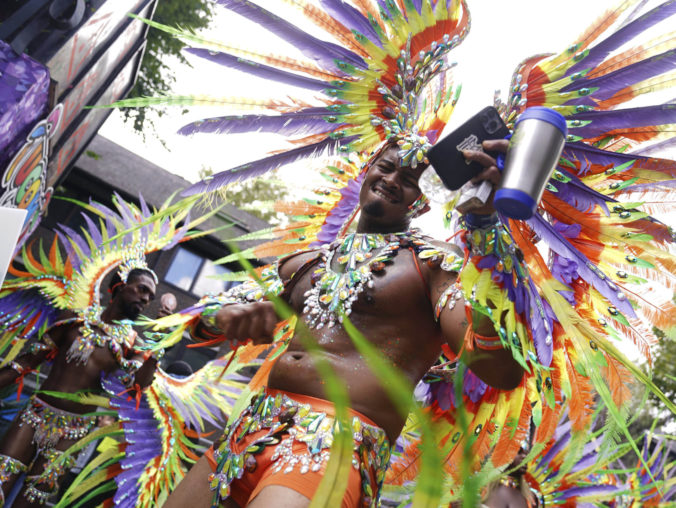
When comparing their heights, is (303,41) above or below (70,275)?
above

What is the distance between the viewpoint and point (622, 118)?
1717mm

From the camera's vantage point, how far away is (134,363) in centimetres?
518

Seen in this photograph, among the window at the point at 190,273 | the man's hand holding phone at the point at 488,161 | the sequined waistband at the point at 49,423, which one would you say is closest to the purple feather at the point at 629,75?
the man's hand holding phone at the point at 488,161

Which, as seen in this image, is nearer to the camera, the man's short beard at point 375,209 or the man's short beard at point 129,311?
the man's short beard at point 375,209

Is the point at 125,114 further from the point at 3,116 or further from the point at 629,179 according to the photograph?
the point at 629,179

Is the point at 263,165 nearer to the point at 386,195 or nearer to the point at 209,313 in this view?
the point at 386,195

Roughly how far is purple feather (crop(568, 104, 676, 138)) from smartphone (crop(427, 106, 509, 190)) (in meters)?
0.45

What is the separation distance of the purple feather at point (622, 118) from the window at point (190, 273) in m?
9.41

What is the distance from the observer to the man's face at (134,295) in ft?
17.2

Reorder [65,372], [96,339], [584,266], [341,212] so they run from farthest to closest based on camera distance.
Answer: [96,339], [65,372], [341,212], [584,266]

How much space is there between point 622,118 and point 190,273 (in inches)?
387

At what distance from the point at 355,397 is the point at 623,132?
47.7 inches

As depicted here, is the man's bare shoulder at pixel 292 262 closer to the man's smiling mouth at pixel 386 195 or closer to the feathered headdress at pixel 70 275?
the man's smiling mouth at pixel 386 195

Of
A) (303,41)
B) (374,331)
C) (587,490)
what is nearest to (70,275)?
(303,41)
